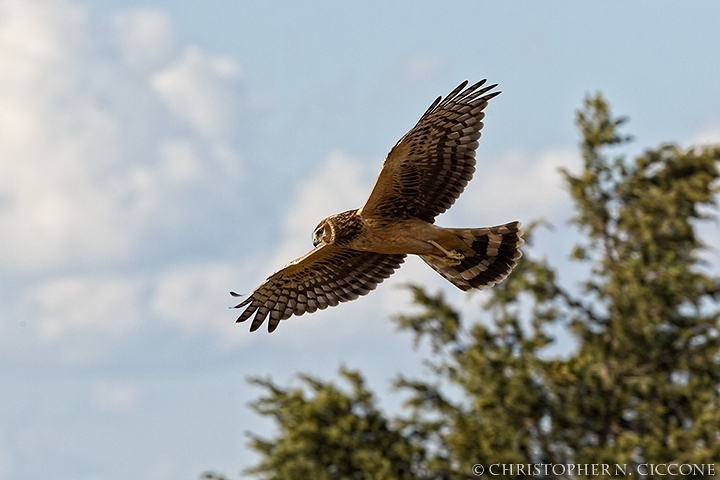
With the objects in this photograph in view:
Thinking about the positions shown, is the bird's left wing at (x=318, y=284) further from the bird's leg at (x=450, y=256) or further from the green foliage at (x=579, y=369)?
the green foliage at (x=579, y=369)

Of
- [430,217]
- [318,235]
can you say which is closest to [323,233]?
[318,235]

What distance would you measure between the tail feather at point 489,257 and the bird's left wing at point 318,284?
2.15 ft

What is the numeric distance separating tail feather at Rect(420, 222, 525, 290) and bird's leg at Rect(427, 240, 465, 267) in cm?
16

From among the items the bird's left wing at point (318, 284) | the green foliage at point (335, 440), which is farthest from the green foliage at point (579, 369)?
the bird's left wing at point (318, 284)

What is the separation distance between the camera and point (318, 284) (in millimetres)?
13281

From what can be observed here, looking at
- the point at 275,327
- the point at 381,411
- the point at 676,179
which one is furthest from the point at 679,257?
the point at 275,327

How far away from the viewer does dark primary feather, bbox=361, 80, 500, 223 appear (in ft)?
38.3

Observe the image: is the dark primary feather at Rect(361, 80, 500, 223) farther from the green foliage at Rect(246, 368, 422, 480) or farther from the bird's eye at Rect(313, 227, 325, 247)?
the green foliage at Rect(246, 368, 422, 480)

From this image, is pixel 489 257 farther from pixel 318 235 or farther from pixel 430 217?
pixel 318 235

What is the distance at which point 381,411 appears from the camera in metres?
22.4

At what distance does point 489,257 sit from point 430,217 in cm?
79

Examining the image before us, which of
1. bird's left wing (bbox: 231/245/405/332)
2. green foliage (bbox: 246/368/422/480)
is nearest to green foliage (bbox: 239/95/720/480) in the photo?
green foliage (bbox: 246/368/422/480)

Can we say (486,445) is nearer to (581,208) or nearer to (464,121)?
(581,208)

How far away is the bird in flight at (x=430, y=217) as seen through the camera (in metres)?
11.7
